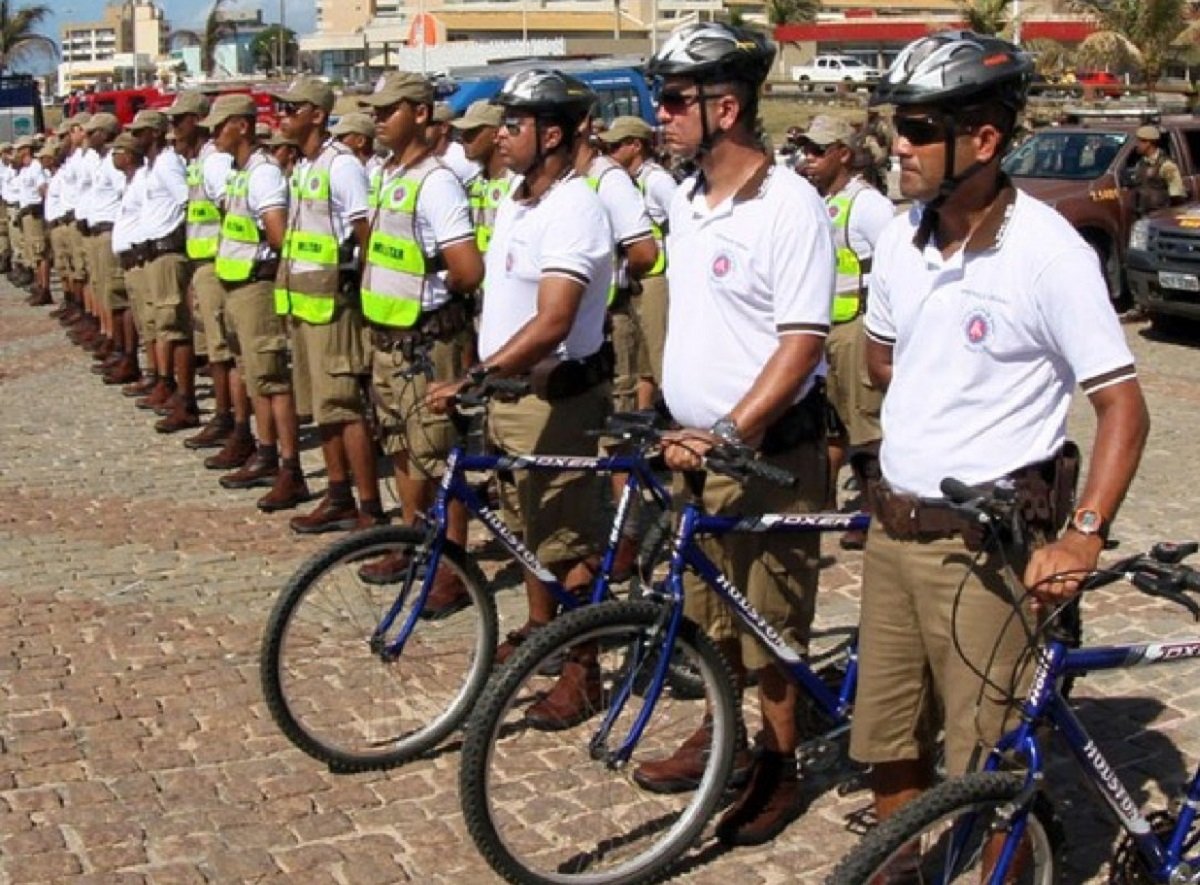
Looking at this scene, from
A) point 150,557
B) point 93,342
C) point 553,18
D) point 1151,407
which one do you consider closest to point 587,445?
point 150,557

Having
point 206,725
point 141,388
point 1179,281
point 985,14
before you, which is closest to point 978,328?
point 206,725

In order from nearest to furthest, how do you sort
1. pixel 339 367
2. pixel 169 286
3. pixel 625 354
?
pixel 339 367
pixel 625 354
pixel 169 286

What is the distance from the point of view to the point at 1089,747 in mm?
3652

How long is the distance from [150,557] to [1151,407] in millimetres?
7007

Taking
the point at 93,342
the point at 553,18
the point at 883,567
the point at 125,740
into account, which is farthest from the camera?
the point at 553,18

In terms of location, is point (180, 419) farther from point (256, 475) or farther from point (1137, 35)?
point (1137, 35)

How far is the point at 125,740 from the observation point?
5.71 m

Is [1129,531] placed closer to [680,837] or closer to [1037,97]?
[680,837]

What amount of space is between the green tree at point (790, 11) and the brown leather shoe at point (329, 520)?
249ft

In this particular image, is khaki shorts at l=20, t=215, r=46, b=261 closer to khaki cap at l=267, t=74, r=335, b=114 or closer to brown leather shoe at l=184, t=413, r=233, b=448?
brown leather shoe at l=184, t=413, r=233, b=448

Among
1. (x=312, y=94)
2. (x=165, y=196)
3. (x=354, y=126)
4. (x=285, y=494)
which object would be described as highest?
(x=312, y=94)

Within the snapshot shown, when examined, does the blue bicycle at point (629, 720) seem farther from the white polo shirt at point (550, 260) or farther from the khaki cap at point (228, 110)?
the khaki cap at point (228, 110)

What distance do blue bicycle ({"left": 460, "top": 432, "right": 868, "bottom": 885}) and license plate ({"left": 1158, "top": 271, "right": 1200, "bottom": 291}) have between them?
10146 mm

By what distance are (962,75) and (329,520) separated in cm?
554
